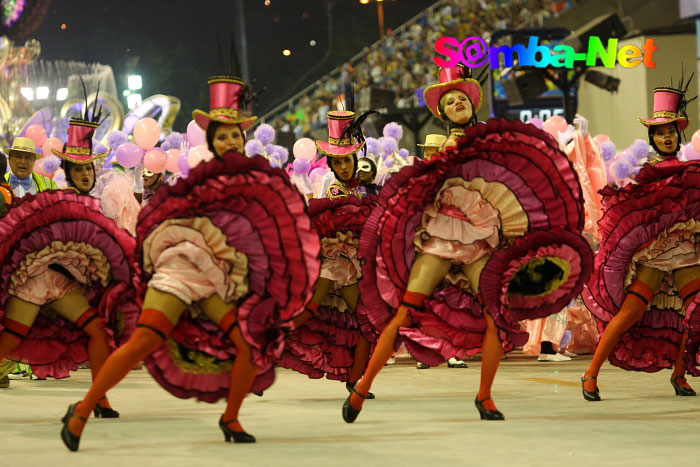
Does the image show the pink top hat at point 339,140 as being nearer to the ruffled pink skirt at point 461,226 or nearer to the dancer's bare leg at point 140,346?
the ruffled pink skirt at point 461,226

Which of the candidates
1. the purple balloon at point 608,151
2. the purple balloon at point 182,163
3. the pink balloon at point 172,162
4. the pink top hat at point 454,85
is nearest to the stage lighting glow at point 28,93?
the pink balloon at point 172,162

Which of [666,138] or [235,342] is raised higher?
[666,138]

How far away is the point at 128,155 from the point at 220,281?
669cm

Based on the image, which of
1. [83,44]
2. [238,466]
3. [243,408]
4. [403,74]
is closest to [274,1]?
[83,44]

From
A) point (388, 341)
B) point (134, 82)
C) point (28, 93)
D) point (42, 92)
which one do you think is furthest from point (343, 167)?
point (134, 82)

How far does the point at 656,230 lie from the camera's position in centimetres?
560

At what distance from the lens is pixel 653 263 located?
5676 millimetres

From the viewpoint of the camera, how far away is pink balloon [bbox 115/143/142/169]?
411 inches

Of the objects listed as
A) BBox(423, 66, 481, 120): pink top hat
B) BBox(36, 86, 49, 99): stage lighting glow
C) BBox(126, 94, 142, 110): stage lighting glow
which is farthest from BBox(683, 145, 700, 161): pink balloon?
BBox(126, 94, 142, 110): stage lighting glow

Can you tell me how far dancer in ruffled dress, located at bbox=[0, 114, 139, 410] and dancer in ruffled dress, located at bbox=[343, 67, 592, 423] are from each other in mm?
1271

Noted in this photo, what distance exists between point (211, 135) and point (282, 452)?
4.53 ft

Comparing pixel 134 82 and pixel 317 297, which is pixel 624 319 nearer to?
pixel 317 297

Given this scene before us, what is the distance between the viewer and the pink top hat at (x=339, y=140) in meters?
6.39

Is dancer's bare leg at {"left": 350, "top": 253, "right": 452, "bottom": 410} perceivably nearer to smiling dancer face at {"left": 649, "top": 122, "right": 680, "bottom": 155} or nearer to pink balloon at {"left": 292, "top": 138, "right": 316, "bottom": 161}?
smiling dancer face at {"left": 649, "top": 122, "right": 680, "bottom": 155}
